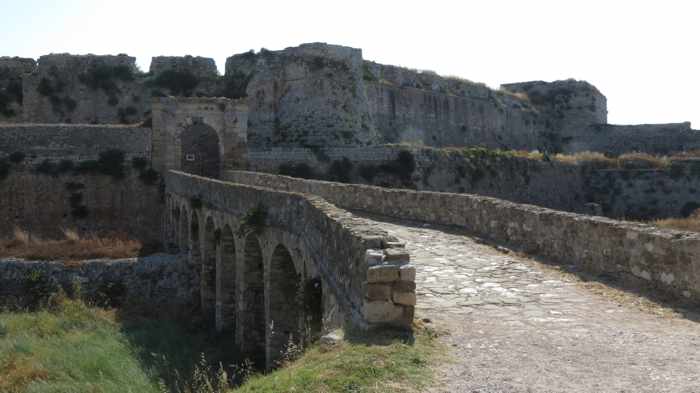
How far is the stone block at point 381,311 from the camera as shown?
6.15 meters

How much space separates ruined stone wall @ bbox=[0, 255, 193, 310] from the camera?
60.7 ft

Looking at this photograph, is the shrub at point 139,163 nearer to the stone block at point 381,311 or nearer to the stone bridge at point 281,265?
the stone bridge at point 281,265

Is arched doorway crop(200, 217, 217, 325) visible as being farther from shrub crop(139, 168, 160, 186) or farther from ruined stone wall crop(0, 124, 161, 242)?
shrub crop(139, 168, 160, 186)

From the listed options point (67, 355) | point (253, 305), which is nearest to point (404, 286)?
point (67, 355)

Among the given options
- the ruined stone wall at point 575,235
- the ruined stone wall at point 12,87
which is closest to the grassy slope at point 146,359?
the ruined stone wall at point 575,235

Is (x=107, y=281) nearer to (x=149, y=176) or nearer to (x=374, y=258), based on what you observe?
(x=149, y=176)

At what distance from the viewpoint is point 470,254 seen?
34.3 ft

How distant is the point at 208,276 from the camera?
743 inches

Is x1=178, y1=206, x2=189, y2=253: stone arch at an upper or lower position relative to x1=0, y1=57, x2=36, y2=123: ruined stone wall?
lower

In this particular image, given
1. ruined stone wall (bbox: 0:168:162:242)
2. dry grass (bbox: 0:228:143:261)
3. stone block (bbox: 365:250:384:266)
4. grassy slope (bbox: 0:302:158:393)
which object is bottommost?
grassy slope (bbox: 0:302:158:393)

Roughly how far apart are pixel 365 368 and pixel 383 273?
120 cm

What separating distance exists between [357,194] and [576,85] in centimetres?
3967

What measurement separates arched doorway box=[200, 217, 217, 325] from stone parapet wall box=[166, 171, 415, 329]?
5224 millimetres

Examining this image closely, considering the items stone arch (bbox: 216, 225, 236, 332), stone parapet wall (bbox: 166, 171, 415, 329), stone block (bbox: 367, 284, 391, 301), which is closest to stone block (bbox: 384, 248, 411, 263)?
stone parapet wall (bbox: 166, 171, 415, 329)
